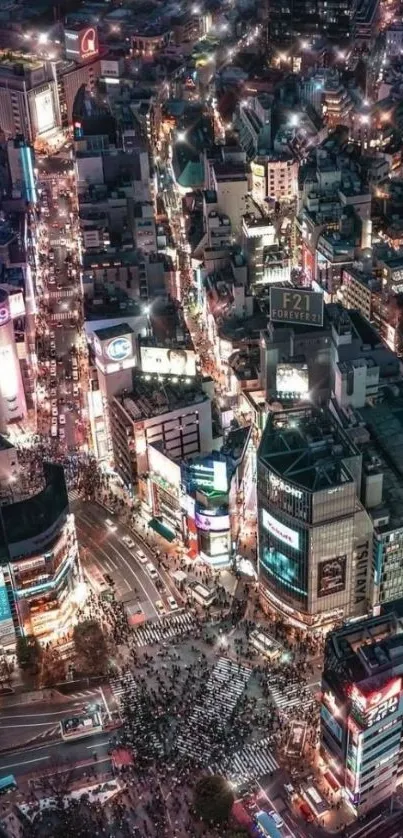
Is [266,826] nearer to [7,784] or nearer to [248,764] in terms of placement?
[248,764]

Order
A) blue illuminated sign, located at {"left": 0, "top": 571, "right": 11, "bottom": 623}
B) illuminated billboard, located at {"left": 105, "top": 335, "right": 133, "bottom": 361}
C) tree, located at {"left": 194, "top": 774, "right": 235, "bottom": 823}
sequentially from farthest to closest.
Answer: illuminated billboard, located at {"left": 105, "top": 335, "right": 133, "bottom": 361} < blue illuminated sign, located at {"left": 0, "top": 571, "right": 11, "bottom": 623} < tree, located at {"left": 194, "top": 774, "right": 235, "bottom": 823}

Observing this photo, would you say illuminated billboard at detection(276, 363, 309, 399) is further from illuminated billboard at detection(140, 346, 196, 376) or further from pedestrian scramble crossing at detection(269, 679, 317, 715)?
pedestrian scramble crossing at detection(269, 679, 317, 715)

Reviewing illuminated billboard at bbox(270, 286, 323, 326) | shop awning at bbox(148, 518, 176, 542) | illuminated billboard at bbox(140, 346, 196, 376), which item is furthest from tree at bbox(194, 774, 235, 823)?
illuminated billboard at bbox(270, 286, 323, 326)

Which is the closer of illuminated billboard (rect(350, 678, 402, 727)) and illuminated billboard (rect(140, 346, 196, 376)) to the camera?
illuminated billboard (rect(350, 678, 402, 727))

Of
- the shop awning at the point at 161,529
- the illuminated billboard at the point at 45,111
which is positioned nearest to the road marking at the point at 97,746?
the shop awning at the point at 161,529

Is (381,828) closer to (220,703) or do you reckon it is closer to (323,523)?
(220,703)

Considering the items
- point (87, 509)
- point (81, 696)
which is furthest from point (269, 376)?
point (81, 696)

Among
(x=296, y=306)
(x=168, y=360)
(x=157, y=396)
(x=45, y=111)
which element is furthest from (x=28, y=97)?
(x=157, y=396)
